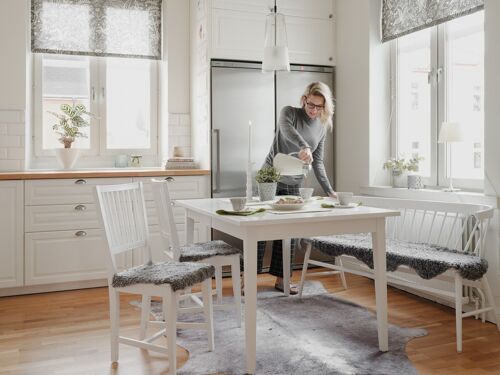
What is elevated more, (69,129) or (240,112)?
(240,112)

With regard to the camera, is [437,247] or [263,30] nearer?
[437,247]

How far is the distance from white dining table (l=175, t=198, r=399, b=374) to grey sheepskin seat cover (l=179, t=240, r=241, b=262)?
200 millimetres

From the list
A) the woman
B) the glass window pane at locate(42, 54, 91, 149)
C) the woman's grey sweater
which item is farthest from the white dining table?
the glass window pane at locate(42, 54, 91, 149)

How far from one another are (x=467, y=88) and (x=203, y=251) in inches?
85.3

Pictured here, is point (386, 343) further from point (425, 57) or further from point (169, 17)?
point (169, 17)

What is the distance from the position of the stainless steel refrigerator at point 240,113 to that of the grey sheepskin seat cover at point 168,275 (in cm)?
182

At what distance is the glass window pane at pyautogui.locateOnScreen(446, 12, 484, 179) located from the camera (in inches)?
144

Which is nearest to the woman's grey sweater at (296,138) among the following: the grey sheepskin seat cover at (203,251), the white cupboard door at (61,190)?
the grey sheepskin seat cover at (203,251)

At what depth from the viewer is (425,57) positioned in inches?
161

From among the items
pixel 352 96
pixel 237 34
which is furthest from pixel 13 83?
pixel 352 96

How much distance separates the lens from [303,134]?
13.0 ft

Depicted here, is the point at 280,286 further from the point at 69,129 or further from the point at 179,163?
the point at 69,129

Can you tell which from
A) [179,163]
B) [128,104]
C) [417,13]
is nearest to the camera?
[417,13]

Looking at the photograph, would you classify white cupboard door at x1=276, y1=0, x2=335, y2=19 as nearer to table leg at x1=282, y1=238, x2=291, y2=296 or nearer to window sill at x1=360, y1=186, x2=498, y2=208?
window sill at x1=360, y1=186, x2=498, y2=208
